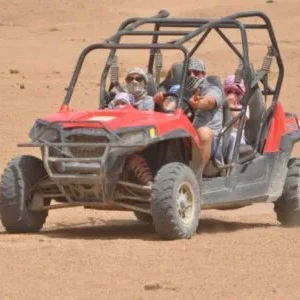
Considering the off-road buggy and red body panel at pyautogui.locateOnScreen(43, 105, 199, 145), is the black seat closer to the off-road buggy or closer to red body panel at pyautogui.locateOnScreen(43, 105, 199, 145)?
the off-road buggy

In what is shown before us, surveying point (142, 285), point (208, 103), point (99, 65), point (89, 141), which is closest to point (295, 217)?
point (208, 103)

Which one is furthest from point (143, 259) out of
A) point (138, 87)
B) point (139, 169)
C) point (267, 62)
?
point (267, 62)

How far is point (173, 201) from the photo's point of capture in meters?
11.4

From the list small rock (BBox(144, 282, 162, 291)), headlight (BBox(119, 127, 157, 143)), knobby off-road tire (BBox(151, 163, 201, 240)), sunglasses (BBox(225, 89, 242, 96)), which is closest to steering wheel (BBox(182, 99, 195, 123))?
knobby off-road tire (BBox(151, 163, 201, 240))

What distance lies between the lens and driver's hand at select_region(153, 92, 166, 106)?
477 inches

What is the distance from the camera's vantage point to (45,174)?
1206 centimetres

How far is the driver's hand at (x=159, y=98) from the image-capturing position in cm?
1212

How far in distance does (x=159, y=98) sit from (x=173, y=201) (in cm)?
→ 107

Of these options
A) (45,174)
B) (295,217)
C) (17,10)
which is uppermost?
(45,174)

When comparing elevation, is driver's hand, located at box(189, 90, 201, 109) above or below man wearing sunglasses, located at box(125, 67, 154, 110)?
below

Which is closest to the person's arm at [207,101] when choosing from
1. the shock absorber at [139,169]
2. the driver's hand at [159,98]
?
the driver's hand at [159,98]

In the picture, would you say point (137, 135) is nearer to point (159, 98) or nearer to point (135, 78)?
point (159, 98)

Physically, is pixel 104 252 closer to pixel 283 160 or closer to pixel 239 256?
pixel 239 256

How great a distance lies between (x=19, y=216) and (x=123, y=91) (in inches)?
55.3
